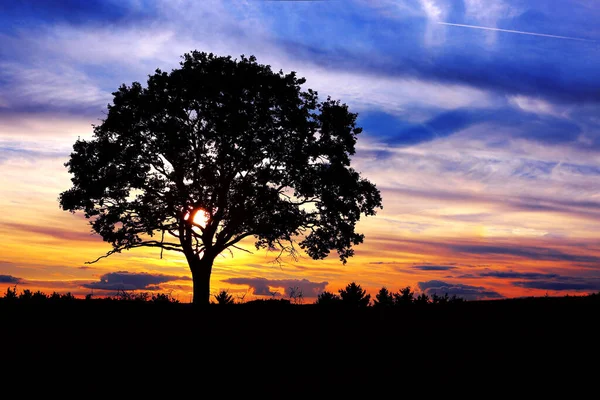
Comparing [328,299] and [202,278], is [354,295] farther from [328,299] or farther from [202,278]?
[202,278]

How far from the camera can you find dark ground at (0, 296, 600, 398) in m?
9.23

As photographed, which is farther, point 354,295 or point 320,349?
point 354,295

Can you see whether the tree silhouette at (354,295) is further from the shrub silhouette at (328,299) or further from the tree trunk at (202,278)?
the tree trunk at (202,278)

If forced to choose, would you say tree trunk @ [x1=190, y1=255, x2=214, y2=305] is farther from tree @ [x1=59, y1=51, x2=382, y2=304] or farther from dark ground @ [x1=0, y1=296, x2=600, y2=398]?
dark ground @ [x1=0, y1=296, x2=600, y2=398]

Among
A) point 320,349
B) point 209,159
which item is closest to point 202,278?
point 209,159

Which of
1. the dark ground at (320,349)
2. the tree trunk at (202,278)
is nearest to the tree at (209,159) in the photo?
the tree trunk at (202,278)

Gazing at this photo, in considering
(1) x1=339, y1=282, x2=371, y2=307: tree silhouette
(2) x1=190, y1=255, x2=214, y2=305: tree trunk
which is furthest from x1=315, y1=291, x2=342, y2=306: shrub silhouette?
(2) x1=190, y1=255, x2=214, y2=305: tree trunk

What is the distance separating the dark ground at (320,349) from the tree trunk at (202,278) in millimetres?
11587

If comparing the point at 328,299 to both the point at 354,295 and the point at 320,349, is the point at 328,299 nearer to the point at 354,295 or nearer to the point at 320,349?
the point at 354,295

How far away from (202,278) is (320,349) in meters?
18.5

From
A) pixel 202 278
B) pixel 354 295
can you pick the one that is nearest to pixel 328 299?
pixel 354 295

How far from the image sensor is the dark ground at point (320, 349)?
923cm

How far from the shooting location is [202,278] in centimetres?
2948

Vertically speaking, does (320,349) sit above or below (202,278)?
below
